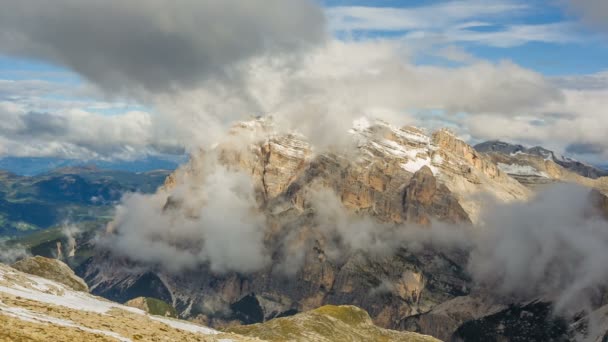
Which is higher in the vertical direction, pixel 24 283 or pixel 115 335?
pixel 115 335

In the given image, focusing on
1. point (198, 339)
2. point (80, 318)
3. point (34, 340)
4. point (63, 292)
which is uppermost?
point (34, 340)

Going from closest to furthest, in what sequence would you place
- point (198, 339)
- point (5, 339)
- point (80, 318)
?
point (5, 339)
point (80, 318)
point (198, 339)

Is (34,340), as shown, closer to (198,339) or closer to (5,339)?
(5,339)

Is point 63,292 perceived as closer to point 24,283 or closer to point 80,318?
point 24,283

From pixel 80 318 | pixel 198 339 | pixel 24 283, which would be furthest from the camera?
pixel 24 283

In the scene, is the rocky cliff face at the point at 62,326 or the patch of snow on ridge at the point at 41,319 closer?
the rocky cliff face at the point at 62,326

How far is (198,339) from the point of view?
105m

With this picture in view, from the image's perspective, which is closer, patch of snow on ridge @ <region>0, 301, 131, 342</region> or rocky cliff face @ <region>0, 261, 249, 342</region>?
rocky cliff face @ <region>0, 261, 249, 342</region>

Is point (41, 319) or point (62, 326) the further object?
point (41, 319)

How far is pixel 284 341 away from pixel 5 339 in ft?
442

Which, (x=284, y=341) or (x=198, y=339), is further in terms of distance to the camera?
(x=284, y=341)

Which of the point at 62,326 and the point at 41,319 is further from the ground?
the point at 41,319

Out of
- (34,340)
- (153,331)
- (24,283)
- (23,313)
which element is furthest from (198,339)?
(24,283)

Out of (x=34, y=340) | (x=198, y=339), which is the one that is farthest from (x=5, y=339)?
(x=198, y=339)
